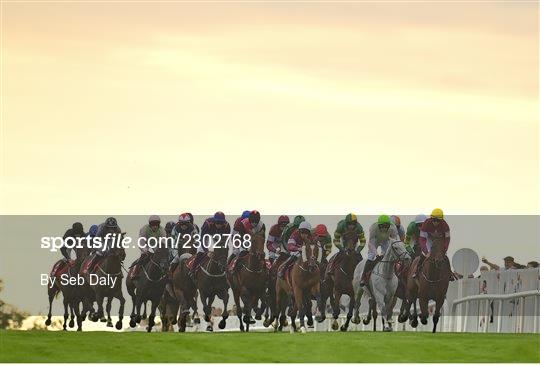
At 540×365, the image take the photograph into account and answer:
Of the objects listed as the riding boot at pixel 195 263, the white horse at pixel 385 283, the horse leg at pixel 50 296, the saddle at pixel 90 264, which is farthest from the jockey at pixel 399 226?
the horse leg at pixel 50 296

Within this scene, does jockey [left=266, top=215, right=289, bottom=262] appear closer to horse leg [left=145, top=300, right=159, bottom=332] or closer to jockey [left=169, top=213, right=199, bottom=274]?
jockey [left=169, top=213, right=199, bottom=274]

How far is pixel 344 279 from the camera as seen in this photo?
40.5 metres

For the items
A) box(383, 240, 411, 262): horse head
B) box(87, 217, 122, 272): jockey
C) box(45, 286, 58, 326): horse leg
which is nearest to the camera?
box(383, 240, 411, 262): horse head

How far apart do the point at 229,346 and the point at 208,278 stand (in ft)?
22.7

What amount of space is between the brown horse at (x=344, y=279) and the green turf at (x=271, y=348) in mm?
4328

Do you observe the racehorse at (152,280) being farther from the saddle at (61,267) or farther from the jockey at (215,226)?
the saddle at (61,267)

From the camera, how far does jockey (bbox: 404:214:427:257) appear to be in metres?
39.7

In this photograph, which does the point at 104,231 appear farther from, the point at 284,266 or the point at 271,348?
the point at 271,348

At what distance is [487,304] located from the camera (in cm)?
3906

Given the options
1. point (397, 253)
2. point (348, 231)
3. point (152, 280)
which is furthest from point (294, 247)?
point (152, 280)

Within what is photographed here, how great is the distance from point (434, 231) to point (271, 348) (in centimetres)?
547

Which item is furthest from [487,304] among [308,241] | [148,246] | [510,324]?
[148,246]

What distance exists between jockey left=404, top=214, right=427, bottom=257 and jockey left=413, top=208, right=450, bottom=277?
194cm

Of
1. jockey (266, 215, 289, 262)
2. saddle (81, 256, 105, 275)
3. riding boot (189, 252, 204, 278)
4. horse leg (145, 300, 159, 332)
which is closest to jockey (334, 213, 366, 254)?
jockey (266, 215, 289, 262)
